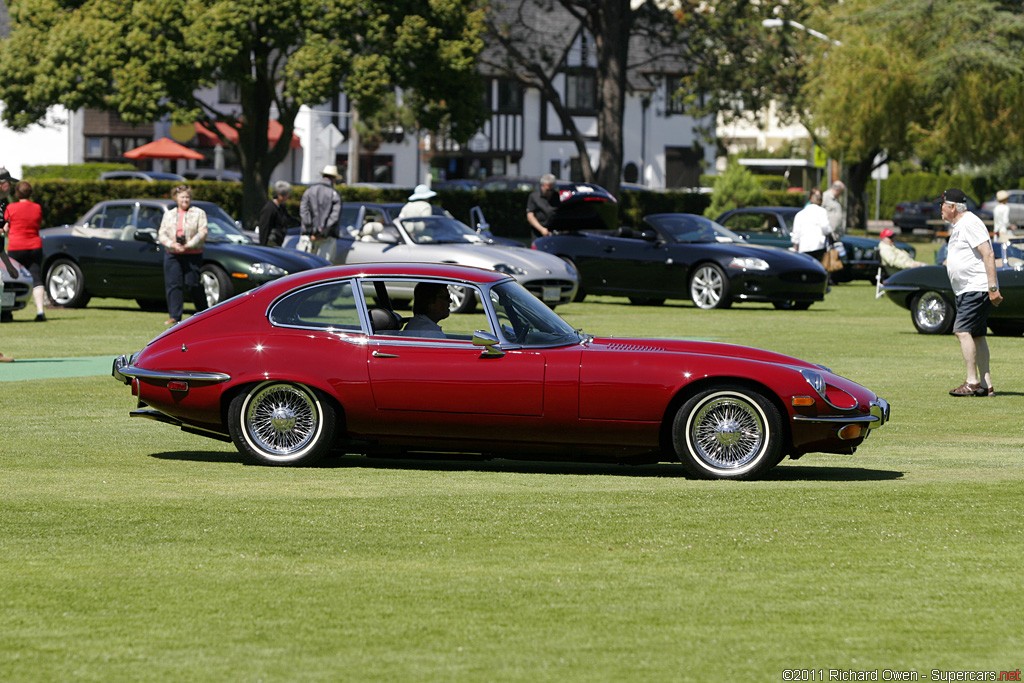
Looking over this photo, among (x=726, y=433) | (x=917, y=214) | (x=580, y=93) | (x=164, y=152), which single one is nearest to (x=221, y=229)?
(x=726, y=433)

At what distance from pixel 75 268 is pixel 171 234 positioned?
4208 millimetres

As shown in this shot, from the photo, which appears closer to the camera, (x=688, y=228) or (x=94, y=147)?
(x=688, y=228)

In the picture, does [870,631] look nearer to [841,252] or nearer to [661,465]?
[661,465]

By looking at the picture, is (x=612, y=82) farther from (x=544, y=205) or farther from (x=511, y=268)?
(x=511, y=268)

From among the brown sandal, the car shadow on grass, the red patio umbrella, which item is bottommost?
the car shadow on grass

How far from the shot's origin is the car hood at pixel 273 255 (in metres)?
24.0

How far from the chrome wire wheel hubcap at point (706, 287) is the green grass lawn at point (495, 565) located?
48.5 feet

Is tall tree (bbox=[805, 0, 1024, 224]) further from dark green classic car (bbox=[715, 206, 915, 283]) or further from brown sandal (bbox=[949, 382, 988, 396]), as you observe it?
brown sandal (bbox=[949, 382, 988, 396])

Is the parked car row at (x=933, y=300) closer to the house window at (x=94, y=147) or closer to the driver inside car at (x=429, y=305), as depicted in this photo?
the driver inside car at (x=429, y=305)

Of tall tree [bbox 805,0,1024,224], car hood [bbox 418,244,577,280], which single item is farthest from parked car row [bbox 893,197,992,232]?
car hood [bbox 418,244,577,280]

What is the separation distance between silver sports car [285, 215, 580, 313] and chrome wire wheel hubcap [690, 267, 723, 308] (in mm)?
2622

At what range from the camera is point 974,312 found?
15359mm

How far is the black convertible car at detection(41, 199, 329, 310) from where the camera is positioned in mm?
24016

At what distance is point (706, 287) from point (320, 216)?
584 cm
